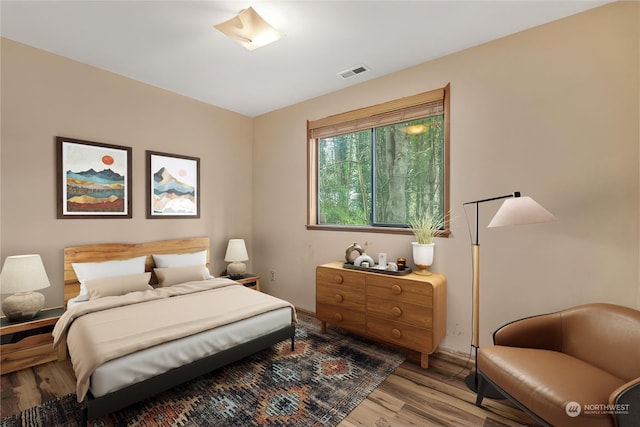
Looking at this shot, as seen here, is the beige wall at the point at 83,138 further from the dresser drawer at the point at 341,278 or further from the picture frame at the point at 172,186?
the dresser drawer at the point at 341,278

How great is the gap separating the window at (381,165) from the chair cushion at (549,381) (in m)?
1.23

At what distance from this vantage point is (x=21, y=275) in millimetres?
2387

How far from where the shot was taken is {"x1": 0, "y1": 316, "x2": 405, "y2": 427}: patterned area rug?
6.18 ft

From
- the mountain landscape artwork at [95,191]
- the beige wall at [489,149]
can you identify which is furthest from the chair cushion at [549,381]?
the mountain landscape artwork at [95,191]

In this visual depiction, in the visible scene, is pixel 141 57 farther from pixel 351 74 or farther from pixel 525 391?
pixel 525 391

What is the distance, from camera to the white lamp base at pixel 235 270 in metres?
3.92

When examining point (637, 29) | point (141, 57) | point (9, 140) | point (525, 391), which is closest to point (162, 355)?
point (525, 391)

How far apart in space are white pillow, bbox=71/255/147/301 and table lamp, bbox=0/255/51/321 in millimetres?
316

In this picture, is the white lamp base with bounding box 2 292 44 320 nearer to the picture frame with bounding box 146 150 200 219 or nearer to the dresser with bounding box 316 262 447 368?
the picture frame with bounding box 146 150 200 219

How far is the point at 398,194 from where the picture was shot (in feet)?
10.6

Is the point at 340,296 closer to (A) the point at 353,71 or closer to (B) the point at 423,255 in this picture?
(B) the point at 423,255

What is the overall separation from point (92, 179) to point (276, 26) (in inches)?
96.2

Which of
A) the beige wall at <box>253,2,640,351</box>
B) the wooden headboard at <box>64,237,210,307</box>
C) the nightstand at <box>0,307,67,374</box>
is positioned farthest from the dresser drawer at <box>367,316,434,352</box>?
the nightstand at <box>0,307,67,374</box>

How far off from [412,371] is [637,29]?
117 inches
